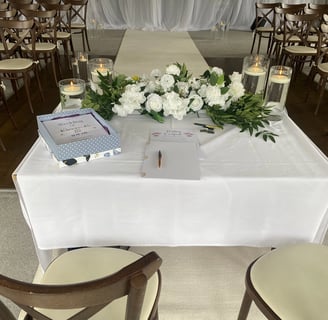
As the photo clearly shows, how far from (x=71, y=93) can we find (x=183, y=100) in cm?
49

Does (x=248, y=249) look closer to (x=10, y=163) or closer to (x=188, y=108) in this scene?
(x=188, y=108)

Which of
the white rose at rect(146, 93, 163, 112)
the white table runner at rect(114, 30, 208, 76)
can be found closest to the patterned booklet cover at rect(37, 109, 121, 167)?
the white rose at rect(146, 93, 163, 112)

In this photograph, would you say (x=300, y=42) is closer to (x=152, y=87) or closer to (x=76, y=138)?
(x=152, y=87)

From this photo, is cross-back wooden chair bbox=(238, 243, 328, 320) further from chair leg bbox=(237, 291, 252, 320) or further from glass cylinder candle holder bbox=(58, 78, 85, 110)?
glass cylinder candle holder bbox=(58, 78, 85, 110)

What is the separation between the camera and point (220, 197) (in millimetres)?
1121

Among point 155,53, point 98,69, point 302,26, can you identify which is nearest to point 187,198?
point 98,69

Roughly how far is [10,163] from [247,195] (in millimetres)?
1928

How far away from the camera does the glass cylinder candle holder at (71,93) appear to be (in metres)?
1.46

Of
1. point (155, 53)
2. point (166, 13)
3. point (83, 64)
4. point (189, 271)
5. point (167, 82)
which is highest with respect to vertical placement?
point (167, 82)

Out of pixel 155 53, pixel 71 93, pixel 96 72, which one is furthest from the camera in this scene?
pixel 155 53

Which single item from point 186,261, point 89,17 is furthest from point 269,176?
point 89,17

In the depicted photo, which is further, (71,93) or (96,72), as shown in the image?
(96,72)

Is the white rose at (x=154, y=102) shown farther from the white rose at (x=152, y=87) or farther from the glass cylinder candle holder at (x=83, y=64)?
the glass cylinder candle holder at (x=83, y=64)

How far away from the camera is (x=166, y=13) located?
24.2 ft
